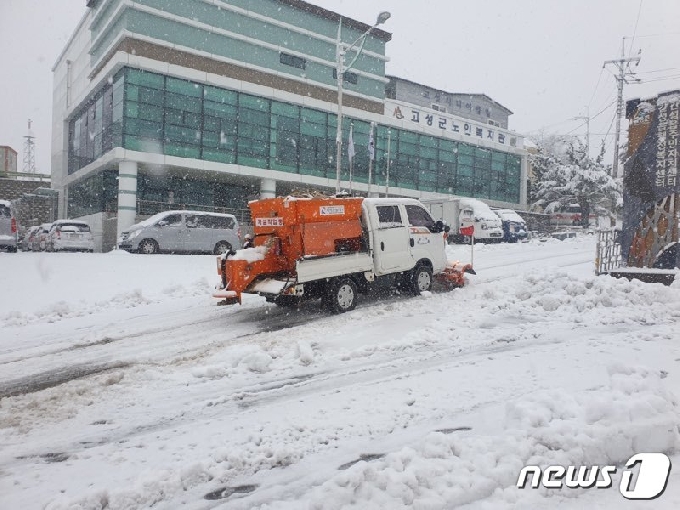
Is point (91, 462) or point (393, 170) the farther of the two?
point (393, 170)

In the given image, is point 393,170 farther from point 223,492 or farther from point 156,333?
point 223,492

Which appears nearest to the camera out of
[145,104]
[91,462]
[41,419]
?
[91,462]

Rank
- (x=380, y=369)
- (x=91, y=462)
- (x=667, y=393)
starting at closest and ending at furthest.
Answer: (x=91, y=462)
(x=667, y=393)
(x=380, y=369)

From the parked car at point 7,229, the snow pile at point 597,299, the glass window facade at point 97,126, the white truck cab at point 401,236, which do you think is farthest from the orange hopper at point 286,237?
the glass window facade at point 97,126

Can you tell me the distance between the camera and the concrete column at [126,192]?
88.6 feet

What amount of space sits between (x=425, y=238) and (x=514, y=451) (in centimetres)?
773

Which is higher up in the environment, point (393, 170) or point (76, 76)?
point (76, 76)

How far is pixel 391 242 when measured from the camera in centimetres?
1012

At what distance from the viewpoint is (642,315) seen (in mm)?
8320

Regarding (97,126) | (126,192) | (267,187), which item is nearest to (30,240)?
(126,192)

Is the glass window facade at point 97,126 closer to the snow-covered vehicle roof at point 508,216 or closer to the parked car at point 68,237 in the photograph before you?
the parked car at point 68,237

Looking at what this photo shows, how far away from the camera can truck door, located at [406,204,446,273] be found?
10.7 meters

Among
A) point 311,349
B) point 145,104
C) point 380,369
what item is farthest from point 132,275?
point 145,104

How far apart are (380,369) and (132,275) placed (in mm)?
9705
